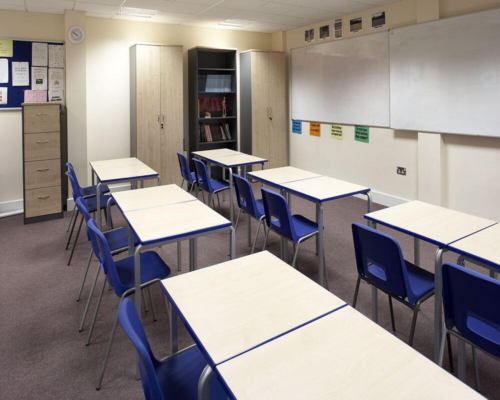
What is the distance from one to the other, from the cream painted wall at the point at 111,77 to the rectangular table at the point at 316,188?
3161 millimetres

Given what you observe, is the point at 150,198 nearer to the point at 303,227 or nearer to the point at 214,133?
the point at 303,227

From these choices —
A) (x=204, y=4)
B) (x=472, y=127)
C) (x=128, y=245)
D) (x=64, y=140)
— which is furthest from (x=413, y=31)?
(x=64, y=140)

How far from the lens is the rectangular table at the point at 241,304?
49.5 inches

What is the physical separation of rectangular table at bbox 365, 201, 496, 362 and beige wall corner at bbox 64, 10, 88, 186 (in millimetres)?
4591

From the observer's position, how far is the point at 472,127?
4.21 metres

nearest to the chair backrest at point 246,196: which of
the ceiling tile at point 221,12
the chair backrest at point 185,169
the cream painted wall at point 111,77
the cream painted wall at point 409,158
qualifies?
Answer: the chair backrest at point 185,169

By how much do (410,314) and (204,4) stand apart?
4462 millimetres

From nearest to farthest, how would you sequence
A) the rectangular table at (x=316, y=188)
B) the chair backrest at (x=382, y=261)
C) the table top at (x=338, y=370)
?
the table top at (x=338, y=370) < the chair backrest at (x=382, y=261) < the rectangular table at (x=316, y=188)

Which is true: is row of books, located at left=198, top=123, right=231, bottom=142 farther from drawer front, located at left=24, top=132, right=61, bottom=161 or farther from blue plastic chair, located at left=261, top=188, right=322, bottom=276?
blue plastic chair, located at left=261, top=188, right=322, bottom=276

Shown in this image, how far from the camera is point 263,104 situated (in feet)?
22.5

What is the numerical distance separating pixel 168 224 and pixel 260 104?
193 inches

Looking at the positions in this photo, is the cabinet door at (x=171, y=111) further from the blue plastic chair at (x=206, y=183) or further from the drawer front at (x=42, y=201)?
the drawer front at (x=42, y=201)

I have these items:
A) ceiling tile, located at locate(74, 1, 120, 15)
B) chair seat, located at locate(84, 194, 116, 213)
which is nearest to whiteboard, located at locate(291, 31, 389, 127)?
ceiling tile, located at locate(74, 1, 120, 15)

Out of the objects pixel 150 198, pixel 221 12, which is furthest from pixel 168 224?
pixel 221 12
